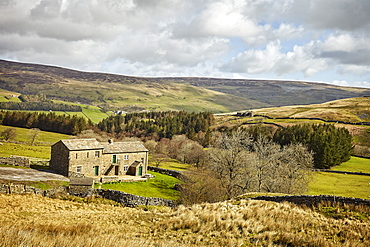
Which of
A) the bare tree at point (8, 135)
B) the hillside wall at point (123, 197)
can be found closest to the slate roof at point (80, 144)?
the hillside wall at point (123, 197)

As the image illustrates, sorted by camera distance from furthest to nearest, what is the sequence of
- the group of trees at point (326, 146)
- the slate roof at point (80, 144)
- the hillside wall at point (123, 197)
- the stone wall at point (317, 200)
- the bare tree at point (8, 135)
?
the bare tree at point (8, 135) < the group of trees at point (326, 146) < the slate roof at point (80, 144) < the hillside wall at point (123, 197) < the stone wall at point (317, 200)

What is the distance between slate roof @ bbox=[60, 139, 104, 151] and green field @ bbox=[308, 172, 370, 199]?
35.5 meters

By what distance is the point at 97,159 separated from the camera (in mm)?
48125

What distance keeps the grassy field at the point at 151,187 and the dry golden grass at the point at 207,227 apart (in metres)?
18.1

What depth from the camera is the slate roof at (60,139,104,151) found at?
43.7 meters

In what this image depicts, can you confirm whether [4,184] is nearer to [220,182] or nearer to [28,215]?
[28,215]

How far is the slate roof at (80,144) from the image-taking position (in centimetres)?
4373

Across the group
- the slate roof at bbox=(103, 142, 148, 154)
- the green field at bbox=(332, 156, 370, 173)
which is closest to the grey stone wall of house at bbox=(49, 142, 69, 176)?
the slate roof at bbox=(103, 142, 148, 154)

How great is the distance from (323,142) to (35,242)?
3072 inches

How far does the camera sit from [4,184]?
28375 mm

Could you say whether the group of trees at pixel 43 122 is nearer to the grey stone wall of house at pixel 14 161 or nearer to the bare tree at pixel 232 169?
the grey stone wall of house at pixel 14 161

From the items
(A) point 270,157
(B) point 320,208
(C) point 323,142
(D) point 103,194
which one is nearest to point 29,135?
(D) point 103,194

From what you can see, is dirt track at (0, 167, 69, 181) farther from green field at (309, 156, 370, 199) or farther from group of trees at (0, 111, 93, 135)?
group of trees at (0, 111, 93, 135)

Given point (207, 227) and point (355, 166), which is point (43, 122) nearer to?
point (355, 166)
